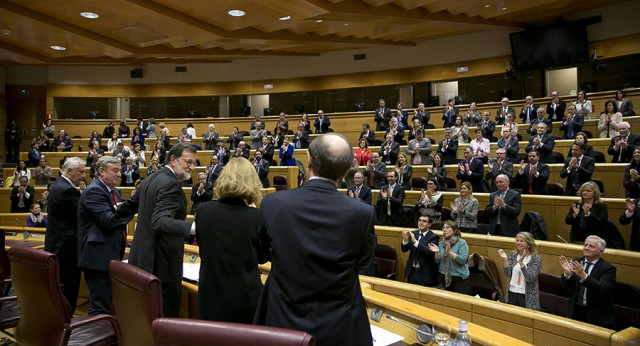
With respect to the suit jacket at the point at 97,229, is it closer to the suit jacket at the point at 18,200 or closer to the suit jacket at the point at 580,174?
the suit jacket at the point at 580,174

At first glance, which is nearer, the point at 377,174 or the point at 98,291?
the point at 98,291

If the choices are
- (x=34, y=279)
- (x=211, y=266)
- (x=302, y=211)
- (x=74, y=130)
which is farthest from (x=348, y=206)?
(x=74, y=130)

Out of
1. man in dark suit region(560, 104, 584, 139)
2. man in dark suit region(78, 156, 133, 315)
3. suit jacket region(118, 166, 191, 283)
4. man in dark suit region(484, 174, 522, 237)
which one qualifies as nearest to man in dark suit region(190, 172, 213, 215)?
man in dark suit region(484, 174, 522, 237)

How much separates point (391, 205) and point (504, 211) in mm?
1418

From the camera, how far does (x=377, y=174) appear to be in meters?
A: 7.28

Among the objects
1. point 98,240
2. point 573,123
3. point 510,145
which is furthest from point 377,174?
point 98,240

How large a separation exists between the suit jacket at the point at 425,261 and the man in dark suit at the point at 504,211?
1.00 m

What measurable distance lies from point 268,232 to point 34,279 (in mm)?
1216

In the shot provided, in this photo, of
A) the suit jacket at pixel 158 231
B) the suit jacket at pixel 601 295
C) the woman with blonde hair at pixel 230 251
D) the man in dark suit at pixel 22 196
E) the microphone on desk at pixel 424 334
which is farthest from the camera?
the man in dark suit at pixel 22 196

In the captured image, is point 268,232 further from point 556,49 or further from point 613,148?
point 556,49

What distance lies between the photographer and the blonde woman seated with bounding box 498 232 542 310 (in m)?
3.70

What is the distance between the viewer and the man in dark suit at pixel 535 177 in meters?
5.83

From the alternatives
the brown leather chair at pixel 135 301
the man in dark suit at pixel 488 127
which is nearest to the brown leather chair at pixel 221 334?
the brown leather chair at pixel 135 301

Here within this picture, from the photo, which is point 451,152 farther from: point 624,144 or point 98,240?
point 98,240
